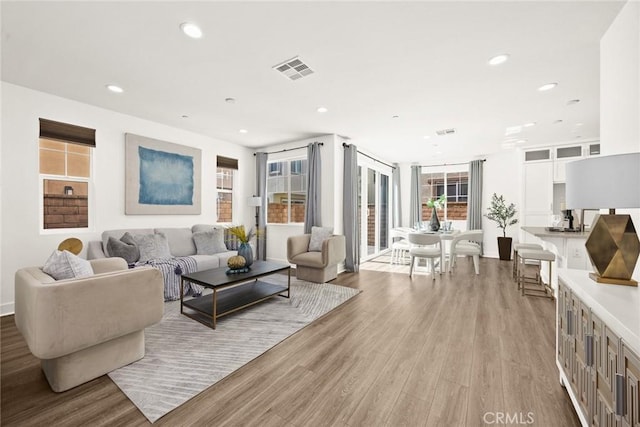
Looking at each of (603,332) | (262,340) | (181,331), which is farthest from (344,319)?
(603,332)

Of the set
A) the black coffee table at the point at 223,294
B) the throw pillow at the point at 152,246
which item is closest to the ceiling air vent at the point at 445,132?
the black coffee table at the point at 223,294

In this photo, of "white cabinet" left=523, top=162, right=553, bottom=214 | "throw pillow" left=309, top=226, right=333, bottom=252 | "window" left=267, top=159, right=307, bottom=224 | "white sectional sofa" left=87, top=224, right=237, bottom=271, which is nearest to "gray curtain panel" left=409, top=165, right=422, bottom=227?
"white cabinet" left=523, top=162, right=553, bottom=214

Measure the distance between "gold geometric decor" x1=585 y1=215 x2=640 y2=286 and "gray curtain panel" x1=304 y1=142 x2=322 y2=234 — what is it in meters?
4.03

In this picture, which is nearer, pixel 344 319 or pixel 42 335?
pixel 42 335

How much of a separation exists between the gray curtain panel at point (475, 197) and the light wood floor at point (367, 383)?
14.0ft

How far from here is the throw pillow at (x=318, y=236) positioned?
4.86 metres

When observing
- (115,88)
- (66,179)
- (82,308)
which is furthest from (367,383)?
(66,179)

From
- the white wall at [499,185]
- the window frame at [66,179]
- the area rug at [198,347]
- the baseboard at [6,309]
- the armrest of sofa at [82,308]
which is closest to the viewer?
the armrest of sofa at [82,308]

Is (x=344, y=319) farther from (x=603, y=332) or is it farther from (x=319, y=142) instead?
(x=319, y=142)

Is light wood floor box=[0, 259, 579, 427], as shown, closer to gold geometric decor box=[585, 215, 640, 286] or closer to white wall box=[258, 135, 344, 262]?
gold geometric decor box=[585, 215, 640, 286]

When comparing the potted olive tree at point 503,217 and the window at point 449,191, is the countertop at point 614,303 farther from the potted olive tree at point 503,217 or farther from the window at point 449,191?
the window at point 449,191

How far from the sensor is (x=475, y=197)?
7012 mm

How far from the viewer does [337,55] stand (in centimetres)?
247

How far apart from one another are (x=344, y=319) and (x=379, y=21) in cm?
284
